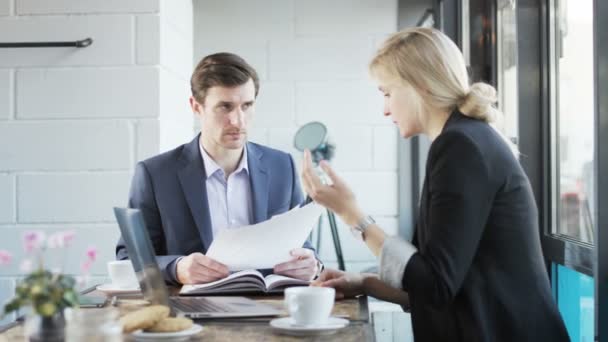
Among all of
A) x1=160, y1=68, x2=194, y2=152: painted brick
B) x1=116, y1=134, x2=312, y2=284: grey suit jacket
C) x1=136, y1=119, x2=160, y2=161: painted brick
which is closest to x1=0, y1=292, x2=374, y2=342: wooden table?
x1=116, y1=134, x2=312, y2=284: grey suit jacket

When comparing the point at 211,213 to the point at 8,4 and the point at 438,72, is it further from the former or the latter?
the point at 8,4

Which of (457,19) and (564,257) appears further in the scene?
(457,19)

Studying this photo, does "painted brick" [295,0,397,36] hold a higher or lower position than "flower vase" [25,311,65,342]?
higher

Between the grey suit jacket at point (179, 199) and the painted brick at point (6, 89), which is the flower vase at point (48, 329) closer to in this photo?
the grey suit jacket at point (179, 199)

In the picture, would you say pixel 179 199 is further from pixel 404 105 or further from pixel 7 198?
pixel 7 198

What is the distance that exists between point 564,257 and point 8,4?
224 cm

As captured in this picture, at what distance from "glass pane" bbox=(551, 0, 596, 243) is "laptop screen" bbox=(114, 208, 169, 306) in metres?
1.08

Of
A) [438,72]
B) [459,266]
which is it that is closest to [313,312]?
[459,266]

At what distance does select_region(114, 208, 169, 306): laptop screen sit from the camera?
1.57 meters

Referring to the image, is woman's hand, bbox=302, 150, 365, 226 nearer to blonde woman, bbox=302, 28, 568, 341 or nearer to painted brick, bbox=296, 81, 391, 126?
blonde woman, bbox=302, 28, 568, 341

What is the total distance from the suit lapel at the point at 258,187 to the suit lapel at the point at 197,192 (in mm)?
140

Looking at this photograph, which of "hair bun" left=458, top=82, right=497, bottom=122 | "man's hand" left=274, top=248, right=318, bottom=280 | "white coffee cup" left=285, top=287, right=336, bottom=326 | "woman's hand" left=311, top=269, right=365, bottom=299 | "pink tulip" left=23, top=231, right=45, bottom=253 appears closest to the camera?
"pink tulip" left=23, top=231, right=45, bottom=253

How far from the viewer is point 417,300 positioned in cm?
184

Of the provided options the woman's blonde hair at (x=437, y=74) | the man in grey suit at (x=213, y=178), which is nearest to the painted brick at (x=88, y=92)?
the man in grey suit at (x=213, y=178)
